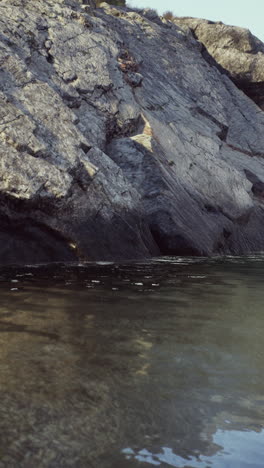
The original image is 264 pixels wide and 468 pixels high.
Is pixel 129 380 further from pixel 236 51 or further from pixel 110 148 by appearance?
pixel 236 51

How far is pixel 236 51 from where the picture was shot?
24.5 m

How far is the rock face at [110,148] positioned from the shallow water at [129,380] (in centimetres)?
328

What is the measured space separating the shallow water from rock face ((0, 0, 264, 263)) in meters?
3.28

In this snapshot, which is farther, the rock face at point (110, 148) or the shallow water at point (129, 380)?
the rock face at point (110, 148)

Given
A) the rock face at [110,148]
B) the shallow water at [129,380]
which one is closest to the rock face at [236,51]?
the rock face at [110,148]

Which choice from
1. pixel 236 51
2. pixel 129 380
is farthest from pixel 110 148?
pixel 236 51

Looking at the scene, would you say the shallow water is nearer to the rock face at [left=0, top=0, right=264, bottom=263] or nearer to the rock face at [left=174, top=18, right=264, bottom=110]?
the rock face at [left=0, top=0, right=264, bottom=263]

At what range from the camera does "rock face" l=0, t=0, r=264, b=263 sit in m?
8.62

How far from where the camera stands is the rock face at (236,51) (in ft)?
79.2

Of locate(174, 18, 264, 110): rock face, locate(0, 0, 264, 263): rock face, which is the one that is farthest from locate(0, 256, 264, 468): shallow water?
locate(174, 18, 264, 110): rock face

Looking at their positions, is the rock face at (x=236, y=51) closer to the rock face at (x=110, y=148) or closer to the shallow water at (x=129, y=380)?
the rock face at (x=110, y=148)

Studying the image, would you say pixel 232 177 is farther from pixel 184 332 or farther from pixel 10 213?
pixel 184 332

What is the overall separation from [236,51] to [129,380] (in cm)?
2380

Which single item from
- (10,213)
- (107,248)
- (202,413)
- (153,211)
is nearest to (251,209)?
(153,211)
